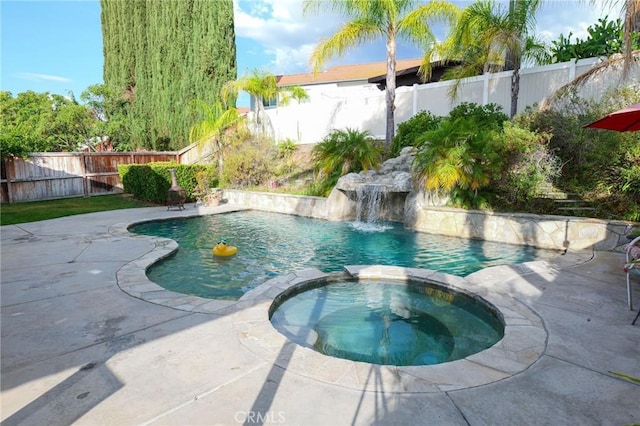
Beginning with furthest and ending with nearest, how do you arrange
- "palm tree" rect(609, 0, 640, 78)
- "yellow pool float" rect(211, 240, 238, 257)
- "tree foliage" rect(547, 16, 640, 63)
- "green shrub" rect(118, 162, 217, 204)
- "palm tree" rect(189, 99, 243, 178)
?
"palm tree" rect(189, 99, 243, 178)
"green shrub" rect(118, 162, 217, 204)
"tree foliage" rect(547, 16, 640, 63)
"yellow pool float" rect(211, 240, 238, 257)
"palm tree" rect(609, 0, 640, 78)

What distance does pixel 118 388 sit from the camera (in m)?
2.54

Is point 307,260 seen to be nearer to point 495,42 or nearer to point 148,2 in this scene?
point 495,42

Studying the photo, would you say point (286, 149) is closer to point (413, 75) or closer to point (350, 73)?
point (413, 75)

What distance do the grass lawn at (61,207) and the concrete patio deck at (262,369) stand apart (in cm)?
741

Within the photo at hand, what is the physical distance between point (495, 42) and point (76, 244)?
39.0ft

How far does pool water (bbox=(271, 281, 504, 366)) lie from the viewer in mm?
3484

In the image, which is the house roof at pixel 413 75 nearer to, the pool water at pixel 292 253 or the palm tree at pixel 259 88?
the palm tree at pixel 259 88

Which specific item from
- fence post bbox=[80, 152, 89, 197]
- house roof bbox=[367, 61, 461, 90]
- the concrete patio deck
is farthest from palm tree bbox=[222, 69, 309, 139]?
the concrete patio deck

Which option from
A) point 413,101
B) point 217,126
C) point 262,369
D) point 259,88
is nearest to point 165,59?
point 259,88

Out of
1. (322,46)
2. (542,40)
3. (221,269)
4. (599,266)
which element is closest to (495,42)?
(542,40)

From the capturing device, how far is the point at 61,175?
14641mm

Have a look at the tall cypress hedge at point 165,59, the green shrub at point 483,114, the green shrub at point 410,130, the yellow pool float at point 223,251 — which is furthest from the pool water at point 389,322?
the tall cypress hedge at point 165,59

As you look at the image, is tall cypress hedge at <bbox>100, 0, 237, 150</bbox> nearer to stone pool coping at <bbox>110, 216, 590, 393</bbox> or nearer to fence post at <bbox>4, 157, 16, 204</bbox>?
fence post at <bbox>4, 157, 16, 204</bbox>

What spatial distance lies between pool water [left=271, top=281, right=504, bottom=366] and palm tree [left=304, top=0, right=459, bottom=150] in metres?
8.90
